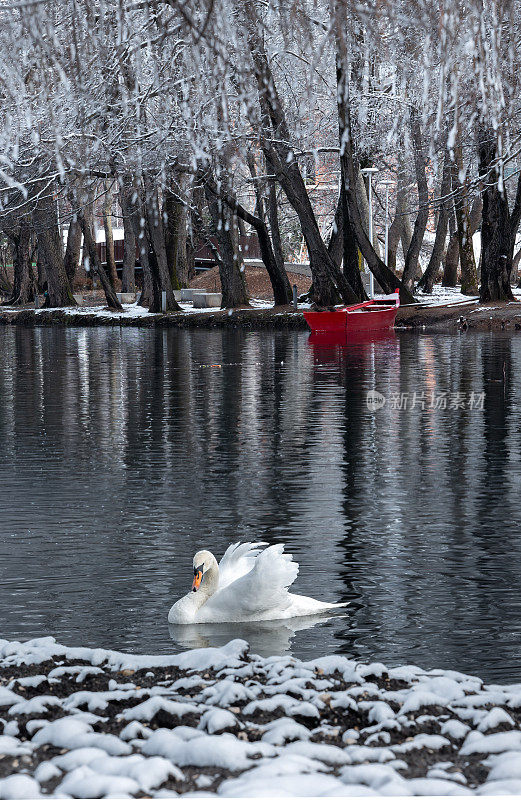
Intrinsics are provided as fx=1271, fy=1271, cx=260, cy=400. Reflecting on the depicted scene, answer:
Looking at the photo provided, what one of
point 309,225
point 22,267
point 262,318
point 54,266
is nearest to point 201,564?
point 309,225

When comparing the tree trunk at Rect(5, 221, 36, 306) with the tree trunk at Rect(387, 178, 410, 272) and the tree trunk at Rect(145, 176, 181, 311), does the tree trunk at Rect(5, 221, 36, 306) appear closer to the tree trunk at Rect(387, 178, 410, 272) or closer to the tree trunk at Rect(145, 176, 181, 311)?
the tree trunk at Rect(145, 176, 181, 311)

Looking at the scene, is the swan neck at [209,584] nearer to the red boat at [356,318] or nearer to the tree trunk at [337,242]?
the red boat at [356,318]

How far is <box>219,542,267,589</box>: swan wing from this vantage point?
27.9 feet

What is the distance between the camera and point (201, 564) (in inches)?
320

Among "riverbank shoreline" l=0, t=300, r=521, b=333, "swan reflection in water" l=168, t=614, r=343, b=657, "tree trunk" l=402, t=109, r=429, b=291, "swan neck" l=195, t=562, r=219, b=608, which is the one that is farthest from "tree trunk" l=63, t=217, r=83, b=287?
"swan reflection in water" l=168, t=614, r=343, b=657

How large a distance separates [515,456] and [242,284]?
3699cm

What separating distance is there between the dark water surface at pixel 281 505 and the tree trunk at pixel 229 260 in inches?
983

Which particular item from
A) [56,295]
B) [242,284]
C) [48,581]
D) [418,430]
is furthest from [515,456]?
[56,295]

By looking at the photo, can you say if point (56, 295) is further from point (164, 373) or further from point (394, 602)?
point (394, 602)

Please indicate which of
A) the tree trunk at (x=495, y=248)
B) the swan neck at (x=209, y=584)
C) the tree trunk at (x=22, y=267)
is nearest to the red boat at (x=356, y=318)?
the tree trunk at (x=495, y=248)

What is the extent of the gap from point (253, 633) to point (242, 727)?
253cm

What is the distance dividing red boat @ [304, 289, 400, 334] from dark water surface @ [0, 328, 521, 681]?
1312 cm

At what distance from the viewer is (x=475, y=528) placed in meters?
10.4

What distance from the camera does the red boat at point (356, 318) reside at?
3734cm
